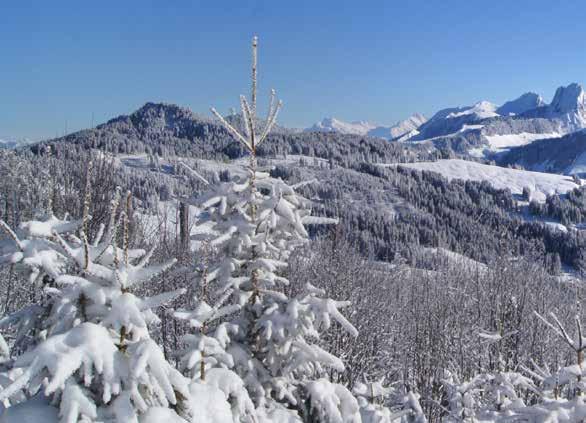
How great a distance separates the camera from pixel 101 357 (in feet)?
7.75

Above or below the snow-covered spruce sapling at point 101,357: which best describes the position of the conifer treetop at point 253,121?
above

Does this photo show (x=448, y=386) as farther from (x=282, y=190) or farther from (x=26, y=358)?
(x=26, y=358)

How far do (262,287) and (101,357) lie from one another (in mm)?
3196

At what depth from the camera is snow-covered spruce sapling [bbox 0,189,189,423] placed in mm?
2293

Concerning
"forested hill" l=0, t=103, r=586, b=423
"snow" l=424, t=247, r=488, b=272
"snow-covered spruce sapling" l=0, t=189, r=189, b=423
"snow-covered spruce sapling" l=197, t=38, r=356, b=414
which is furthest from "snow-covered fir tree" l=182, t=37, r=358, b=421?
"snow" l=424, t=247, r=488, b=272

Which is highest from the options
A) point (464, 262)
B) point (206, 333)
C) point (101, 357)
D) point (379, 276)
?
point (101, 357)

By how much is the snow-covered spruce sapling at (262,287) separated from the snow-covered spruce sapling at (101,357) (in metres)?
1.96

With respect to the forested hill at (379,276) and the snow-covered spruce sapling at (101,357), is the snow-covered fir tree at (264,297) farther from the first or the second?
the snow-covered spruce sapling at (101,357)

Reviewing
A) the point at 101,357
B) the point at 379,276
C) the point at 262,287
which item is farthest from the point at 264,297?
the point at 379,276

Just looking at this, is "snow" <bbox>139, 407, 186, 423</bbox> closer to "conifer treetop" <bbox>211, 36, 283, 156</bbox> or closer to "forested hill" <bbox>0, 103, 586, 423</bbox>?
"forested hill" <bbox>0, 103, 586, 423</bbox>

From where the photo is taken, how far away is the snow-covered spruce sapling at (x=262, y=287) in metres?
4.70

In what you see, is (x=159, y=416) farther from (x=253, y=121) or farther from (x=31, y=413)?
(x=253, y=121)

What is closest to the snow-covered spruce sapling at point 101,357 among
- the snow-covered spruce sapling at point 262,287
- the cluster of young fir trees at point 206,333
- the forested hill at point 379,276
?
the cluster of young fir trees at point 206,333

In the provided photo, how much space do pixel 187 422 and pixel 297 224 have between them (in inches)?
107
